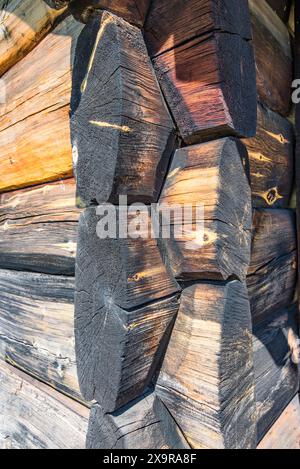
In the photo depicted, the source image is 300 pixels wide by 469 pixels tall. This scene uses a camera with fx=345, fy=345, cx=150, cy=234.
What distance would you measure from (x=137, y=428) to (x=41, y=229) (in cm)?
56

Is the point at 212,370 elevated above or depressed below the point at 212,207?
below

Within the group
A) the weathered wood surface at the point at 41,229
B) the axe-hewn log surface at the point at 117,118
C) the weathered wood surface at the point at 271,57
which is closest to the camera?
the axe-hewn log surface at the point at 117,118

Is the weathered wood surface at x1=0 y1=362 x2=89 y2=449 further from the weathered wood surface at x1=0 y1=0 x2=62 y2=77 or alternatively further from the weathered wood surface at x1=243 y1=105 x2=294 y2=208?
the weathered wood surface at x1=0 y1=0 x2=62 y2=77

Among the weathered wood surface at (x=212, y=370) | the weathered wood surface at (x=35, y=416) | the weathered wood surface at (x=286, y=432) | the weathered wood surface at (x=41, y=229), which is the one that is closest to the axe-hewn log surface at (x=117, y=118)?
the weathered wood surface at (x=41, y=229)

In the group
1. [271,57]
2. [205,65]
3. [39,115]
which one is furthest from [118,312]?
[271,57]

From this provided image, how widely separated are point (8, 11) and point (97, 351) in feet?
3.48

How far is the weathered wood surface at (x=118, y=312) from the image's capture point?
26.8 inches

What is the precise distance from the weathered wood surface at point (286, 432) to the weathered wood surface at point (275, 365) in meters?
0.02

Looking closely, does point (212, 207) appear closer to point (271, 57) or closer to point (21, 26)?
point (271, 57)

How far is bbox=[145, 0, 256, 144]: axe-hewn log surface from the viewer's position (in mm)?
682

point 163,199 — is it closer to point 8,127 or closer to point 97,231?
point 97,231

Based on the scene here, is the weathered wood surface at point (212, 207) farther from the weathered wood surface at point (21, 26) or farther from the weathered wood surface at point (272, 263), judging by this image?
the weathered wood surface at point (21, 26)

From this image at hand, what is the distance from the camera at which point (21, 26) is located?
1.03m

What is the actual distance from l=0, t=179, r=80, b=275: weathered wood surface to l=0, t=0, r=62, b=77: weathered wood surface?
1.38 ft
